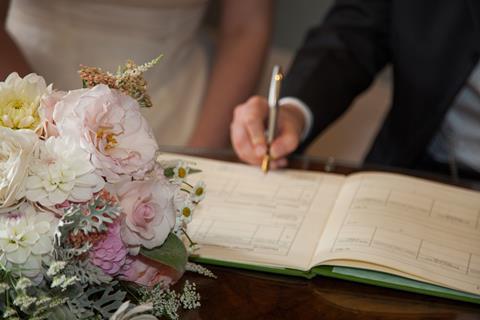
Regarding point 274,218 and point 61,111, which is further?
point 274,218

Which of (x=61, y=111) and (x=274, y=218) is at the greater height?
(x=61, y=111)

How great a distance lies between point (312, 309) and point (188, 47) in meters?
1.33

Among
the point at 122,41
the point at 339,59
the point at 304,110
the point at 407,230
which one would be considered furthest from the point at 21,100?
the point at 122,41

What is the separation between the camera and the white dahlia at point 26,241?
0.72 m

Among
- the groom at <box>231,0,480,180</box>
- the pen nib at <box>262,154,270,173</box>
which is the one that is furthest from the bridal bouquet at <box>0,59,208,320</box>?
the groom at <box>231,0,480,180</box>

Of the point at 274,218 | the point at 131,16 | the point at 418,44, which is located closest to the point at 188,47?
the point at 131,16

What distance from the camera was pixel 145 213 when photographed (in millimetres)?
770

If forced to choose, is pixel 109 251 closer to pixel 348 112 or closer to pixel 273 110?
pixel 273 110

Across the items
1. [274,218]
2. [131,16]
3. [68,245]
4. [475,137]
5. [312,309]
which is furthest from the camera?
[131,16]

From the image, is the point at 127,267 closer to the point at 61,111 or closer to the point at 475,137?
the point at 61,111

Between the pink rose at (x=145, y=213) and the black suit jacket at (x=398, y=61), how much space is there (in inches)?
33.0

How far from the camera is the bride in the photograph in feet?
6.43

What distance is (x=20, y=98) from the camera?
2.53 feet

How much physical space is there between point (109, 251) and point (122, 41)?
1316mm
